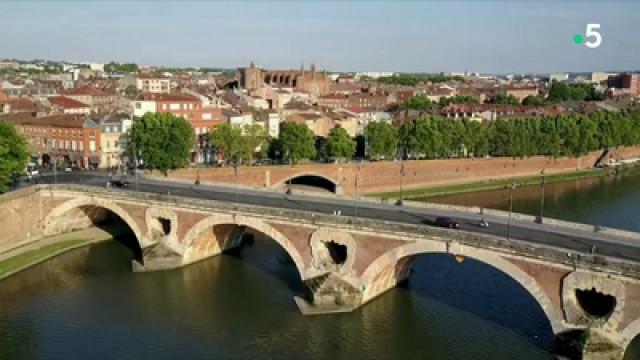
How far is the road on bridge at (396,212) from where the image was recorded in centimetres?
3644

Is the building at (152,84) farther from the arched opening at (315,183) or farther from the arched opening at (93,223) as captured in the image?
the arched opening at (93,223)

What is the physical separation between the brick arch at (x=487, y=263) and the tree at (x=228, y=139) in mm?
38303

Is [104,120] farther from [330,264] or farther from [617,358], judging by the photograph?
[617,358]

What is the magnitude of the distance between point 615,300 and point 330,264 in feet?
51.5

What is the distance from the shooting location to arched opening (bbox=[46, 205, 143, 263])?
178ft

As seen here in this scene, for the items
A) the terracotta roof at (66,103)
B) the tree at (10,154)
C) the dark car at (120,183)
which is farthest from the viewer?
the terracotta roof at (66,103)


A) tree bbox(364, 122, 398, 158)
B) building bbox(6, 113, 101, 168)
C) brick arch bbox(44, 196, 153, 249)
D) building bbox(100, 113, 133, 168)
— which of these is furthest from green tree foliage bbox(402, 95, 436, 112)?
brick arch bbox(44, 196, 153, 249)

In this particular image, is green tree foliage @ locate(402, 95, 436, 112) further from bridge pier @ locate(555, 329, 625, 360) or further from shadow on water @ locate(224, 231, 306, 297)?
bridge pier @ locate(555, 329, 625, 360)

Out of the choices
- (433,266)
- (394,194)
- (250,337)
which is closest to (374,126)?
(394,194)

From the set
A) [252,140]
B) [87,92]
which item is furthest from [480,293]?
[87,92]

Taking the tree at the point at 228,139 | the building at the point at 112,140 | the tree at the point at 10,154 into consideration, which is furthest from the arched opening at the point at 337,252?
the building at the point at 112,140

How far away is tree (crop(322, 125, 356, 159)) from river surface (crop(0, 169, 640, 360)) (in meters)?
31.2

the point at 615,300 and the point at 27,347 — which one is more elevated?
the point at 615,300

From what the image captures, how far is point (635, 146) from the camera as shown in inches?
4464
